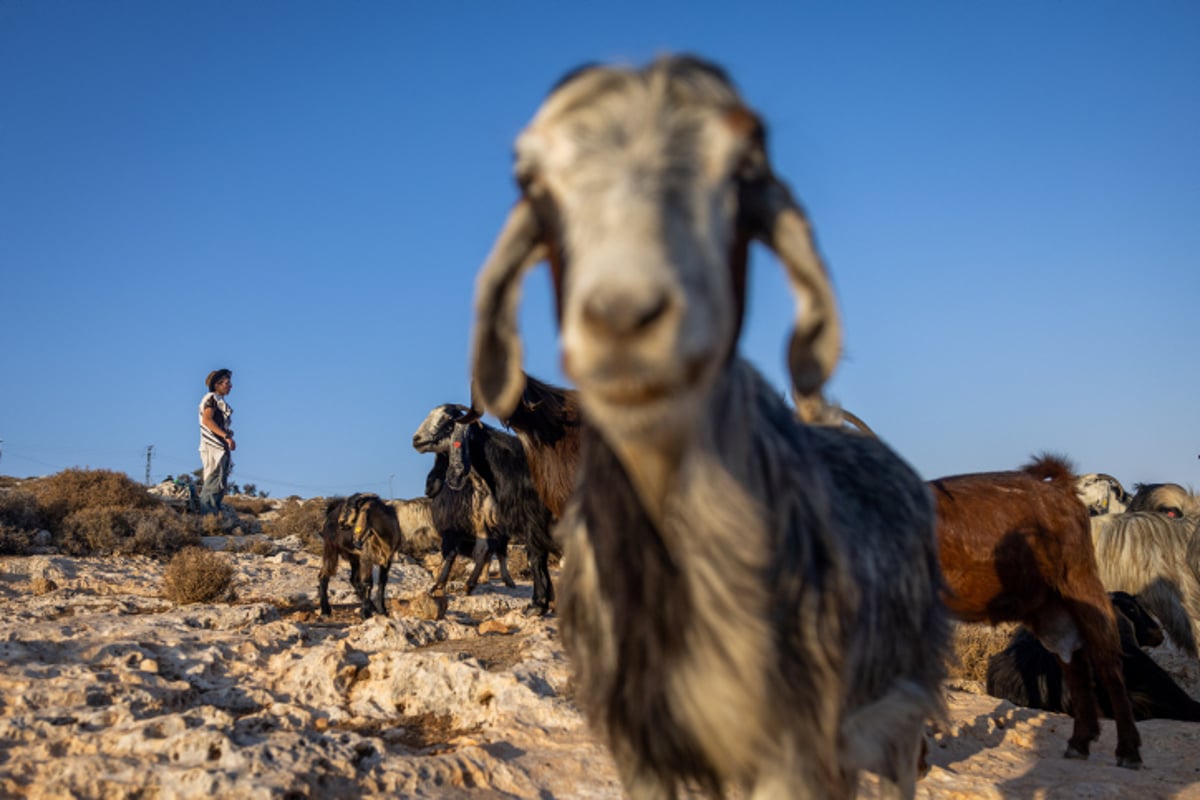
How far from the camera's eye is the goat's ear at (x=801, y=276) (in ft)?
6.08

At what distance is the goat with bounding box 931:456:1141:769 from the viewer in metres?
6.08

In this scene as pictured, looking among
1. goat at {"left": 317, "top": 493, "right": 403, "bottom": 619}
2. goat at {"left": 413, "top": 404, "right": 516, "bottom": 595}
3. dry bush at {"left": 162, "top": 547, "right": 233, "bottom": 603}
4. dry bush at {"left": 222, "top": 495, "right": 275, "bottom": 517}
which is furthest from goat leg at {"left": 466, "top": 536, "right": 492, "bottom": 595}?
dry bush at {"left": 222, "top": 495, "right": 275, "bottom": 517}

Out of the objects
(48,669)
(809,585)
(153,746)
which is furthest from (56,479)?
(809,585)

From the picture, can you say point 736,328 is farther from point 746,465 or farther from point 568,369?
point 568,369

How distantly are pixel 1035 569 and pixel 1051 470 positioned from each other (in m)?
0.97

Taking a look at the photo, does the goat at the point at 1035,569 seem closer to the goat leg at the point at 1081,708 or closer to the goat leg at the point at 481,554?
the goat leg at the point at 1081,708

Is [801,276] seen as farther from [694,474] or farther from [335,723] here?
[335,723]

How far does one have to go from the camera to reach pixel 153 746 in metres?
3.87

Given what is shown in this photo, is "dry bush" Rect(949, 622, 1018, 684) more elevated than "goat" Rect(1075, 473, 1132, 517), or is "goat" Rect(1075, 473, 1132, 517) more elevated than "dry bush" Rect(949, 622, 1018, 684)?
"goat" Rect(1075, 473, 1132, 517)

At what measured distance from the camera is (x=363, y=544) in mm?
9844

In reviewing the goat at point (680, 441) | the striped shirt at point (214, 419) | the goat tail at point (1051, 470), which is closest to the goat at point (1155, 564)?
the goat tail at point (1051, 470)

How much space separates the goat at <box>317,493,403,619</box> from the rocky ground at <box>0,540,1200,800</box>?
1727mm

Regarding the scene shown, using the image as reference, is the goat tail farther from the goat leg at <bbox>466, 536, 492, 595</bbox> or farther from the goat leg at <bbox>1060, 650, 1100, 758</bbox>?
the goat leg at <bbox>466, 536, 492, 595</bbox>

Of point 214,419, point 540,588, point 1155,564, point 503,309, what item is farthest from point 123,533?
point 1155,564
